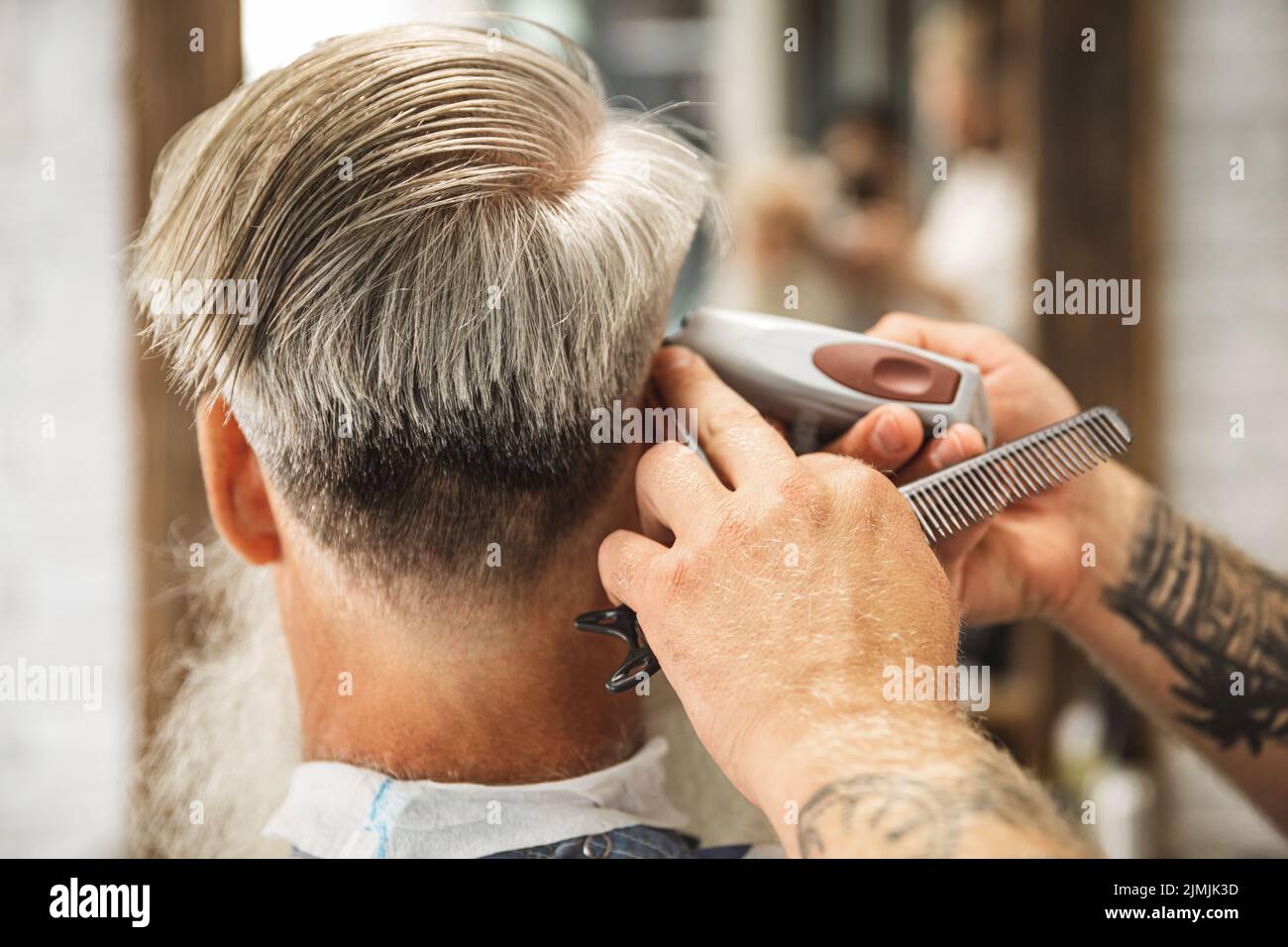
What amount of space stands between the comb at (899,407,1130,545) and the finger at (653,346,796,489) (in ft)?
0.38

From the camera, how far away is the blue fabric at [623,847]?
0.76 m

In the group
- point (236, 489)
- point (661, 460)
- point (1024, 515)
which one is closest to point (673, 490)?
point (661, 460)

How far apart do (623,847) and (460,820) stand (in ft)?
0.42

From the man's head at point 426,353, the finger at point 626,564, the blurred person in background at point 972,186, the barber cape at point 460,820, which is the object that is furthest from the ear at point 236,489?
the blurred person in background at point 972,186

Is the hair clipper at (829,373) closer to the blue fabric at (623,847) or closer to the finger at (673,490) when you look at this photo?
the finger at (673,490)

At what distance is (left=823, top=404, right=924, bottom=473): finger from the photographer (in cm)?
78

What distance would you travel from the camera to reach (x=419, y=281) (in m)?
0.70

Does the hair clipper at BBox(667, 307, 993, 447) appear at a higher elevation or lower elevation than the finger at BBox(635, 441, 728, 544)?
higher

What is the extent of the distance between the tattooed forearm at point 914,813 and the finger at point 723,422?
8.2 inches

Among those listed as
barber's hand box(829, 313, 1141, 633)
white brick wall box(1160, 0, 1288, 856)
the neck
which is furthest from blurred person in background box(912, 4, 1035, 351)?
the neck

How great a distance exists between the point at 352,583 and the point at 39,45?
1.53 metres

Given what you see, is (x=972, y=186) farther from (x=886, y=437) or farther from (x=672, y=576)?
(x=672, y=576)

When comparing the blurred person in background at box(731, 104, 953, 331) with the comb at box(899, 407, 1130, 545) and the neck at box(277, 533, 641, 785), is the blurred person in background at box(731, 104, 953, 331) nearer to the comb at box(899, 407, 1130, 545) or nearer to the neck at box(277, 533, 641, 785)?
the comb at box(899, 407, 1130, 545)
